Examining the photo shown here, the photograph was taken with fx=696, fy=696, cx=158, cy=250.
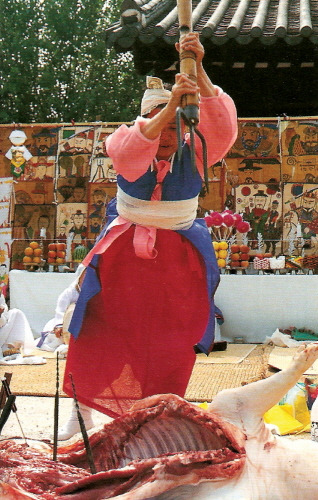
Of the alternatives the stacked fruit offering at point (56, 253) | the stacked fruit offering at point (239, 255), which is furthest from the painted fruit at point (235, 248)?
the stacked fruit offering at point (56, 253)

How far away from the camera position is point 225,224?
7590mm

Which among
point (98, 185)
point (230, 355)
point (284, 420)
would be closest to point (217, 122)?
point (284, 420)

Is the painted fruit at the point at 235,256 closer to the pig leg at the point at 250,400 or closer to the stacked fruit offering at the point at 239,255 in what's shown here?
the stacked fruit offering at the point at 239,255

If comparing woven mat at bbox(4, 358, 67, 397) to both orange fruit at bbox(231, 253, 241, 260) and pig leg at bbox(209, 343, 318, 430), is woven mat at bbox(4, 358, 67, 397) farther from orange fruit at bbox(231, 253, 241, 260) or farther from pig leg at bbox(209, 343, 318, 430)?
pig leg at bbox(209, 343, 318, 430)

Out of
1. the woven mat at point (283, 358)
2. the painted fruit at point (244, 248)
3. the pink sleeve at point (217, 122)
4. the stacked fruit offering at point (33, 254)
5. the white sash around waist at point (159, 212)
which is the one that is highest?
the pink sleeve at point (217, 122)

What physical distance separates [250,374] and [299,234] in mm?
3217

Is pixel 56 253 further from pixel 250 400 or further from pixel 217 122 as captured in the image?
pixel 250 400

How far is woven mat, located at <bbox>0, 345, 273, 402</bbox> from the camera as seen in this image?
455cm

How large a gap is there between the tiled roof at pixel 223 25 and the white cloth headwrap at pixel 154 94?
4.06 meters

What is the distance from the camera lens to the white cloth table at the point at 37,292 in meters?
7.66

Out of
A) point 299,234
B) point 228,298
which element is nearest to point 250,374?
point 228,298

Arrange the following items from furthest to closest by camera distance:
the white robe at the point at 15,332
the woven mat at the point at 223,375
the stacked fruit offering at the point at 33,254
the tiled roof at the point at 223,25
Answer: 1. the stacked fruit offering at the point at 33,254
2. the white robe at the point at 15,332
3. the tiled roof at the point at 223,25
4. the woven mat at the point at 223,375

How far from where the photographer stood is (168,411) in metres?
1.83

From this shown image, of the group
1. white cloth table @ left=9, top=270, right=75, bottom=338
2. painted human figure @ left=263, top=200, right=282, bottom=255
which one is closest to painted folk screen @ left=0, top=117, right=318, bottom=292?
→ painted human figure @ left=263, top=200, right=282, bottom=255
